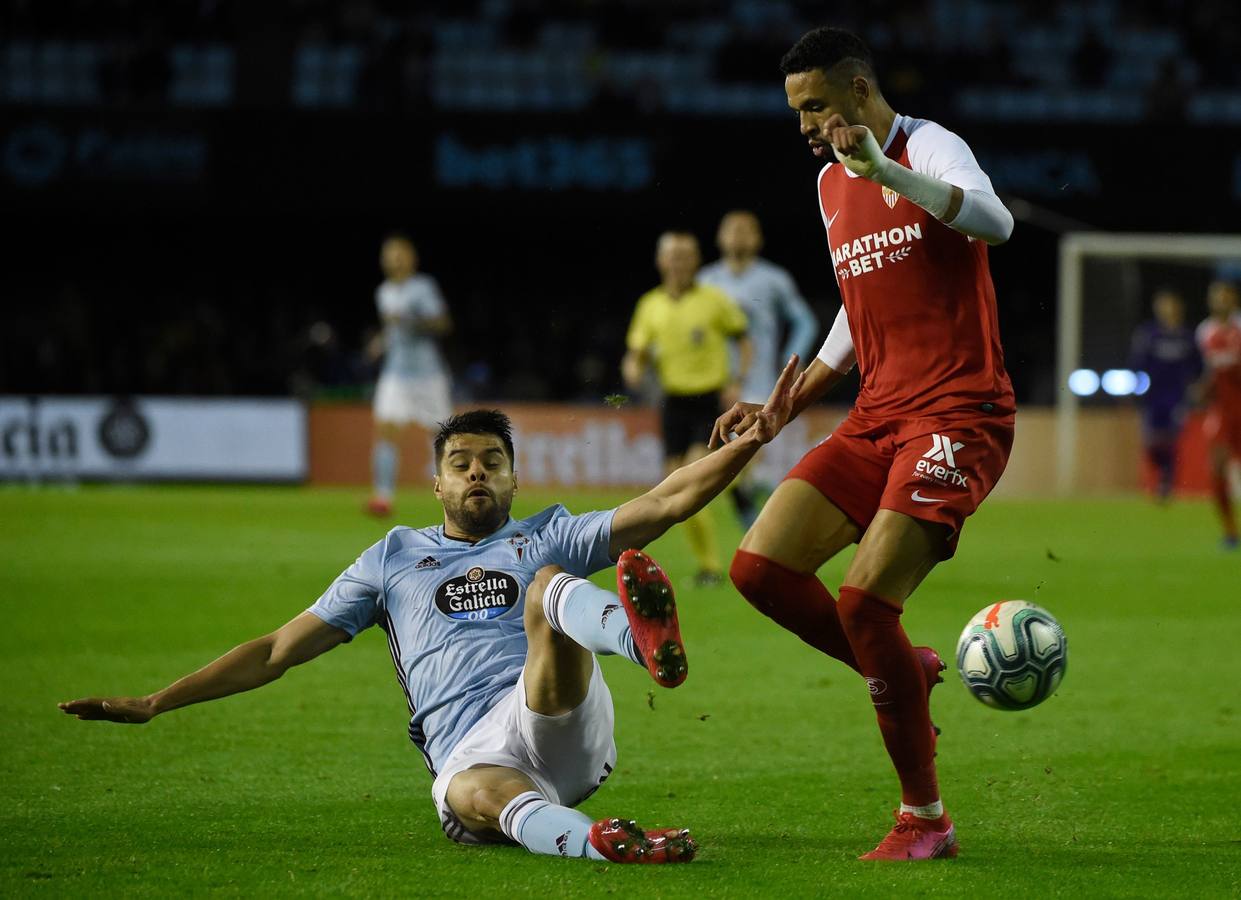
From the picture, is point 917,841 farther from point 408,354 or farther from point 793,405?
point 408,354

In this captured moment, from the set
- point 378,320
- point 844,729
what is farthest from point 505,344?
point 844,729

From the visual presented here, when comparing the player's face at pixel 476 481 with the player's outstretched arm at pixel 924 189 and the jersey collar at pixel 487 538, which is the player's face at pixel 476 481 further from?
the player's outstretched arm at pixel 924 189

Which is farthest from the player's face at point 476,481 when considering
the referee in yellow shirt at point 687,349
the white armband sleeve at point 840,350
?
the referee in yellow shirt at point 687,349

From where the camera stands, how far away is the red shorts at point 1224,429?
14461mm

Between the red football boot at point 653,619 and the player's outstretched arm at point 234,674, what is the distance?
3.35ft

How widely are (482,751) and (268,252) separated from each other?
22112 millimetres

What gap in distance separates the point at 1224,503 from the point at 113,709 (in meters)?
11.5

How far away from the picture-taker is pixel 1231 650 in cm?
857

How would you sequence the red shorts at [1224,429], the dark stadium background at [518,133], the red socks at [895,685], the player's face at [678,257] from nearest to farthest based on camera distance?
the red socks at [895,685] → the player's face at [678,257] → the red shorts at [1224,429] → the dark stadium background at [518,133]

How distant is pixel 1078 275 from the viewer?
2120 centimetres

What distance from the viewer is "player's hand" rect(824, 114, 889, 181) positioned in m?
4.18

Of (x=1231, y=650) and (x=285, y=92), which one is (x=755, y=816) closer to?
(x=1231, y=650)

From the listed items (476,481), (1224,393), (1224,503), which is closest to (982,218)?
(476,481)

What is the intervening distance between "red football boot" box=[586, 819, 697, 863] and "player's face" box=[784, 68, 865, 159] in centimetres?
180
